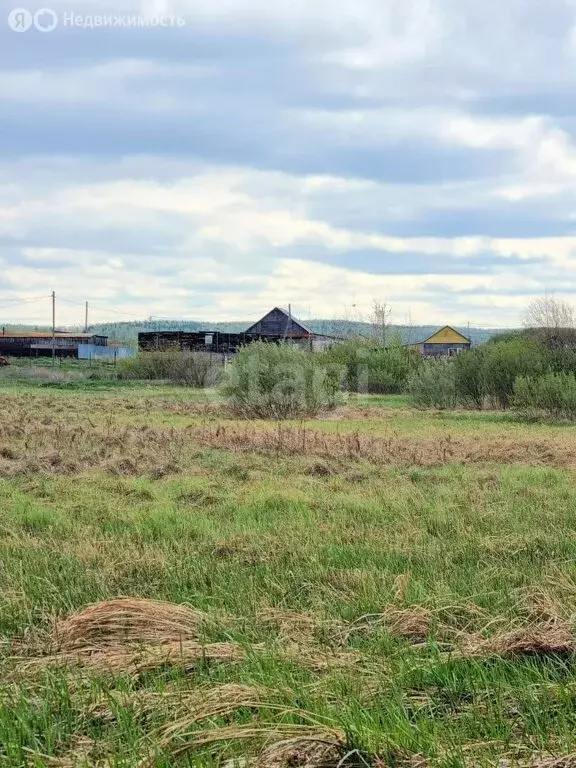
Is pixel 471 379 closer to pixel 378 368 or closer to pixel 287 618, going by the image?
pixel 378 368

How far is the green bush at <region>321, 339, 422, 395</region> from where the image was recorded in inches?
1640

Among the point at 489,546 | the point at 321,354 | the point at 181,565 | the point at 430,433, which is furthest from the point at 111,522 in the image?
the point at 321,354

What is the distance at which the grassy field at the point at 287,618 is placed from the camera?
3463mm

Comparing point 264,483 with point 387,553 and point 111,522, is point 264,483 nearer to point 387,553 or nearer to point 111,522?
point 111,522

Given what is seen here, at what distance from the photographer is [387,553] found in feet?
23.1

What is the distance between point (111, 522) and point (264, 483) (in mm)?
3252

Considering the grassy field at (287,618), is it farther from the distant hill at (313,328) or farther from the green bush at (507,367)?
the distant hill at (313,328)

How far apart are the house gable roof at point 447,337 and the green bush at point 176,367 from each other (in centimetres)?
3512

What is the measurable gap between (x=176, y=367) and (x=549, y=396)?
88.1 ft

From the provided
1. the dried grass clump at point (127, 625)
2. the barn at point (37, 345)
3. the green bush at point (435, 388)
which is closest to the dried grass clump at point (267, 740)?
the dried grass clump at point (127, 625)

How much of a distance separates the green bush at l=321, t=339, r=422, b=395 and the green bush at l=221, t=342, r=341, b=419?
1415 centimetres

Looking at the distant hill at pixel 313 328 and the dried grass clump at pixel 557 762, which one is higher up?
the distant hill at pixel 313 328

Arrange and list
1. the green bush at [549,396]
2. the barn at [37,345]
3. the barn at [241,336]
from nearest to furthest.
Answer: the green bush at [549,396] → the barn at [241,336] → the barn at [37,345]

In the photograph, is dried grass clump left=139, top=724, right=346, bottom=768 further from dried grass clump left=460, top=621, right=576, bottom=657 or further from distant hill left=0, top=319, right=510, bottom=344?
distant hill left=0, top=319, right=510, bottom=344
